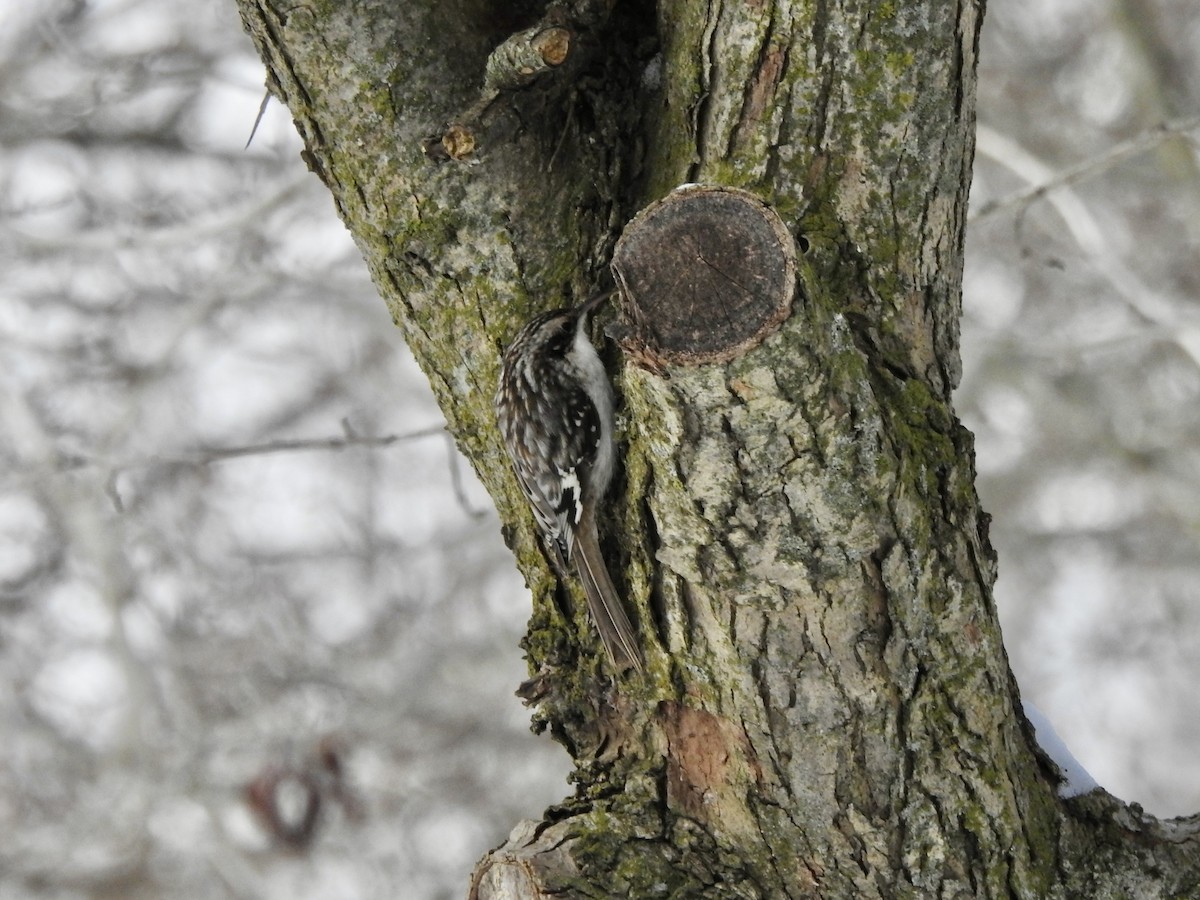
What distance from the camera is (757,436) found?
1.35 m

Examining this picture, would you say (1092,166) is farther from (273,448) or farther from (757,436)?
(757,436)

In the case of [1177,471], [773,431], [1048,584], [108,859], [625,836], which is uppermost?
[1177,471]

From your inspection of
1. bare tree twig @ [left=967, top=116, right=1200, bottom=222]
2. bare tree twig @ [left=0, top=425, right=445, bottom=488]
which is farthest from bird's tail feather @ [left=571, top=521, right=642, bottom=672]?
bare tree twig @ [left=967, top=116, right=1200, bottom=222]

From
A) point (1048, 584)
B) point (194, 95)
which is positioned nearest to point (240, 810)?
point (194, 95)

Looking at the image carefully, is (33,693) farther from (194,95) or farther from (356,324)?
(194,95)

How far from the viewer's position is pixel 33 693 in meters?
7.41

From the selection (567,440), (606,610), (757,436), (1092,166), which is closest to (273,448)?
(567,440)

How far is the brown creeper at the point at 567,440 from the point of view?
1816 mm

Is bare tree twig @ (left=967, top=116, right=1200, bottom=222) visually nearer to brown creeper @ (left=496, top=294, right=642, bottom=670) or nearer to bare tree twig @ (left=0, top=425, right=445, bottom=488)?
brown creeper @ (left=496, top=294, right=642, bottom=670)

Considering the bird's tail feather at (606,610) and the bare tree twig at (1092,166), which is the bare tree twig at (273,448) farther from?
the bare tree twig at (1092,166)

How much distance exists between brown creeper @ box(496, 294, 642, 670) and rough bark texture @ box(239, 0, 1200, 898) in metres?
0.05

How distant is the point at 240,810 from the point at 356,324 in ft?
10.8

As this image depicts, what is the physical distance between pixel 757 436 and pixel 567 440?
3.92ft

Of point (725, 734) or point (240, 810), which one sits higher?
point (240, 810)
